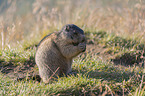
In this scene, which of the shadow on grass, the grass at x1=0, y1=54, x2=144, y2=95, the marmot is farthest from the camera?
the shadow on grass

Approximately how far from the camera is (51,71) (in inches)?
148

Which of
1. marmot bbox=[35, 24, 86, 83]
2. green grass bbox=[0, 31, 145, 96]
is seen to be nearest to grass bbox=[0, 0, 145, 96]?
green grass bbox=[0, 31, 145, 96]

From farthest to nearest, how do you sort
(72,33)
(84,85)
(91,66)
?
(91,66)
(72,33)
(84,85)

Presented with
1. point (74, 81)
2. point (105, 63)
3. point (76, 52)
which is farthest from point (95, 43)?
point (74, 81)

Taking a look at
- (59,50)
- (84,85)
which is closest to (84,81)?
(84,85)

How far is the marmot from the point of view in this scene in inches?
145

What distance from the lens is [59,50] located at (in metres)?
3.75

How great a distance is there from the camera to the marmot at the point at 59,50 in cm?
368

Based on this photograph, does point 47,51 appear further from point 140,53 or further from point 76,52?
point 140,53

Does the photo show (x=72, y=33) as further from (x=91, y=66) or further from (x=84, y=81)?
(x=91, y=66)

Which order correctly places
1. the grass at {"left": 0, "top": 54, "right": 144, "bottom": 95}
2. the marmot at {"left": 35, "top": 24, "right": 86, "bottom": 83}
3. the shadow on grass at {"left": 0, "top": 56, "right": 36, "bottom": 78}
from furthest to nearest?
the shadow on grass at {"left": 0, "top": 56, "right": 36, "bottom": 78} → the marmot at {"left": 35, "top": 24, "right": 86, "bottom": 83} → the grass at {"left": 0, "top": 54, "right": 144, "bottom": 95}

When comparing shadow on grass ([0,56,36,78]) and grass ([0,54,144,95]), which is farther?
shadow on grass ([0,56,36,78])

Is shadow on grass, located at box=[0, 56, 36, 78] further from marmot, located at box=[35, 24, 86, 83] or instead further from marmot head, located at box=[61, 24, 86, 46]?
marmot head, located at box=[61, 24, 86, 46]

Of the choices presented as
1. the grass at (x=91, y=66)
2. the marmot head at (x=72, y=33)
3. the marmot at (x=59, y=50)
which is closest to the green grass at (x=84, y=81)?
the grass at (x=91, y=66)
